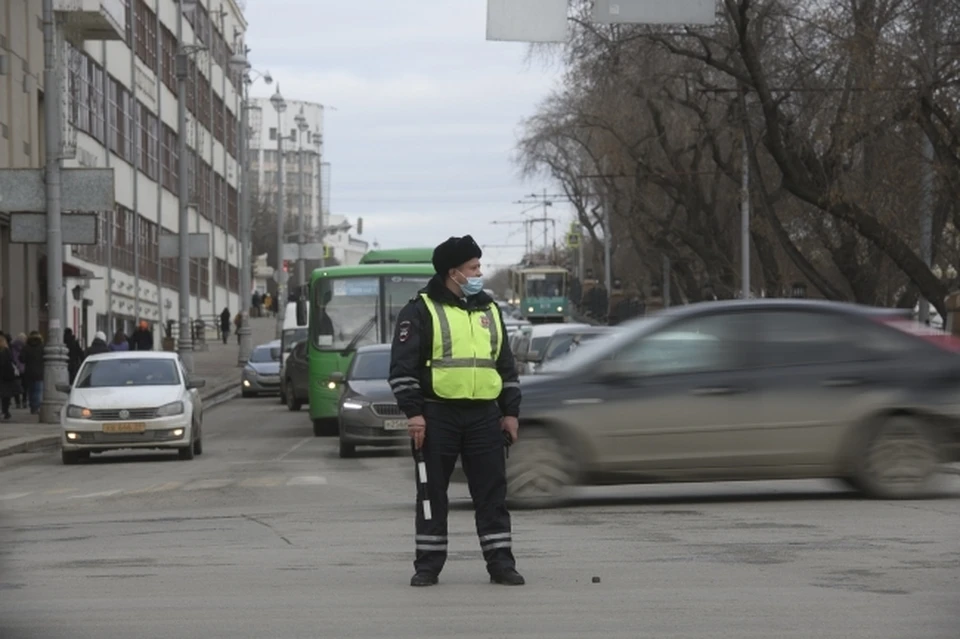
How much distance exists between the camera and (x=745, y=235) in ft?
167

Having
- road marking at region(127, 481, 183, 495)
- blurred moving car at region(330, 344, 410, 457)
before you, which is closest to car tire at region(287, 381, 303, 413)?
blurred moving car at region(330, 344, 410, 457)

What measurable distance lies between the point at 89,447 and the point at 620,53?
20936mm

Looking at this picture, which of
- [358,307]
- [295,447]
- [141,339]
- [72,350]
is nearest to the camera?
[295,447]

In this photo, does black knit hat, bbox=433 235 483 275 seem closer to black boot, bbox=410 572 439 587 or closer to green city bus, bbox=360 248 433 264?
black boot, bbox=410 572 439 587

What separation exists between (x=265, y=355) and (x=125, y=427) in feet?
85.0

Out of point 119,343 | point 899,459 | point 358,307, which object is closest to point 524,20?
point 899,459

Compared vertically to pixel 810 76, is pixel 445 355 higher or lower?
lower

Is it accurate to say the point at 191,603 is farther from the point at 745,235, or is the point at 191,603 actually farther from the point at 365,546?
the point at 745,235

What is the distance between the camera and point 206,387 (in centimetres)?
5447

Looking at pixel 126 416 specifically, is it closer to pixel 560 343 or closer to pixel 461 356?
pixel 560 343

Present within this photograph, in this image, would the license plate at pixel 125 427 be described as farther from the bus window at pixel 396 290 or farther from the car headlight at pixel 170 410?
the bus window at pixel 396 290

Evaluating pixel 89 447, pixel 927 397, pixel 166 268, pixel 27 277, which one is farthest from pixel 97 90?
pixel 927 397

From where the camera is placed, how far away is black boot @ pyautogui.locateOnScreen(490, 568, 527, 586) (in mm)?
9773

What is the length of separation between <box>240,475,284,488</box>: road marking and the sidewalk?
8.34 m
